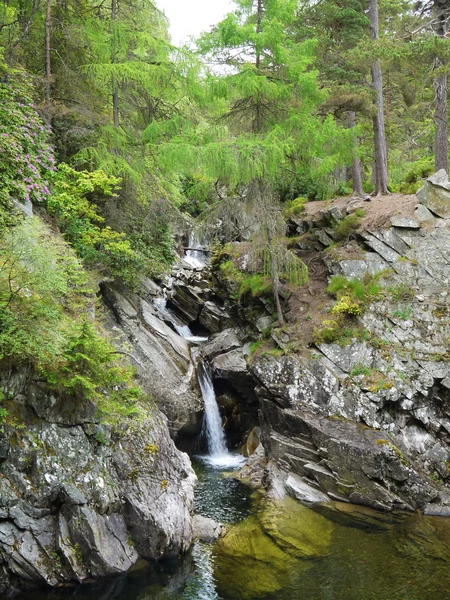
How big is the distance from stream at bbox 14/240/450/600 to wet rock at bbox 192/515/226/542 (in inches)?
7.2

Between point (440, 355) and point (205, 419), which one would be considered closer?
point (440, 355)

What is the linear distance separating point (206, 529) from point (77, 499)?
3.33 metres

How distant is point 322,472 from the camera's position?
11812 mm

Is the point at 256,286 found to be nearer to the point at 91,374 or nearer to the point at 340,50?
the point at 91,374

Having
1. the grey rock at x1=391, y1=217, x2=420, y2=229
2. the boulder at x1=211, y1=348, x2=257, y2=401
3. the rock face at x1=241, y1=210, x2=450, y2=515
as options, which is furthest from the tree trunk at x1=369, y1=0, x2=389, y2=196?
the boulder at x1=211, y1=348, x2=257, y2=401

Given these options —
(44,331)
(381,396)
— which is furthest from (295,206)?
(44,331)

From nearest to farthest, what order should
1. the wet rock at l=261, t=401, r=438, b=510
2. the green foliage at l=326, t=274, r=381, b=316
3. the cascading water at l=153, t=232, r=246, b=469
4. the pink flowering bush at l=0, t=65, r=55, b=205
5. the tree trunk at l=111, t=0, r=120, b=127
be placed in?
the pink flowering bush at l=0, t=65, r=55, b=205, the wet rock at l=261, t=401, r=438, b=510, the green foliage at l=326, t=274, r=381, b=316, the cascading water at l=153, t=232, r=246, b=469, the tree trunk at l=111, t=0, r=120, b=127

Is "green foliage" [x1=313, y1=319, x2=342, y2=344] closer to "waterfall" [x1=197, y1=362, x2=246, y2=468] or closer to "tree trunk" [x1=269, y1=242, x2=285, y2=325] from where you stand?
"tree trunk" [x1=269, y1=242, x2=285, y2=325]

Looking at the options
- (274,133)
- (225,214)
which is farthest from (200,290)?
(274,133)

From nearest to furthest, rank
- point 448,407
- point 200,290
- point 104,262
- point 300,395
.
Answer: point 448,407, point 300,395, point 104,262, point 200,290

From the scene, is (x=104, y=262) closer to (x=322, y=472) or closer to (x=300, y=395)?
(x=300, y=395)

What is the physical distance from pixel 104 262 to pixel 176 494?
7997mm

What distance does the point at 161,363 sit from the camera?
14945mm

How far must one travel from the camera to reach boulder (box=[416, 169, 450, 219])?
51.0ft
